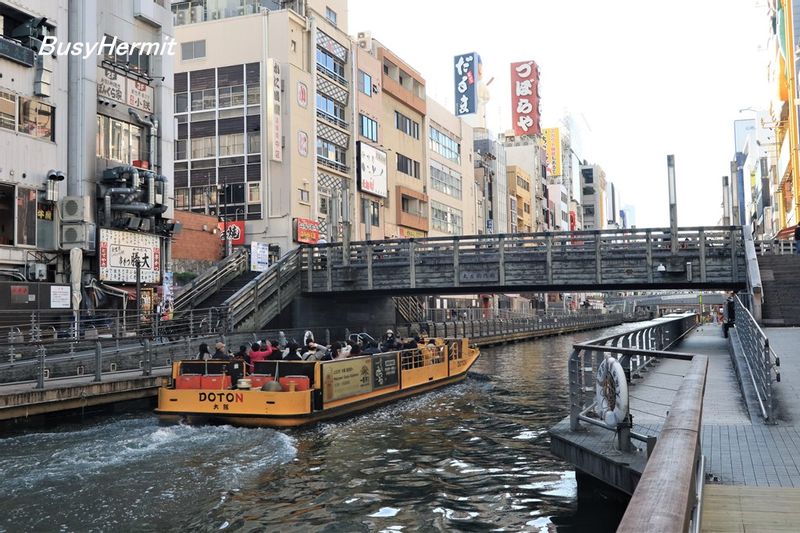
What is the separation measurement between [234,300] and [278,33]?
2082 centimetres

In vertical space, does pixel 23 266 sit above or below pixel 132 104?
Result: below

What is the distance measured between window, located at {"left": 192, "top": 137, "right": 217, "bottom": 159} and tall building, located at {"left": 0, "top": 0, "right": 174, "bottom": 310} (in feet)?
42.2

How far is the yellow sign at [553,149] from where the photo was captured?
14838 centimetres

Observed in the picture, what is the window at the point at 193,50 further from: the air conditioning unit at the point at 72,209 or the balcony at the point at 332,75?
the air conditioning unit at the point at 72,209

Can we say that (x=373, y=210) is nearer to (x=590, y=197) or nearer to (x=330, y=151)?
(x=330, y=151)

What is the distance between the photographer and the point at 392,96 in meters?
64.9

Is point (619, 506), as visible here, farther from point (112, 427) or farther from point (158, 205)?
point (158, 205)

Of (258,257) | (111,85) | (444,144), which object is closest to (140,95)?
(111,85)

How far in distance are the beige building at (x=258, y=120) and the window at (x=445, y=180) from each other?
21.9 m

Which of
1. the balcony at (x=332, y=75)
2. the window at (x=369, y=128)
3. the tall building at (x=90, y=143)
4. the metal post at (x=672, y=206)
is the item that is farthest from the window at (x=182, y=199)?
the metal post at (x=672, y=206)

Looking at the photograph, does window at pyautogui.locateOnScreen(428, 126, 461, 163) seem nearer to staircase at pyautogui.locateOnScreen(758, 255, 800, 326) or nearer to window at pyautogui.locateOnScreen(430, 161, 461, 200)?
window at pyautogui.locateOnScreen(430, 161, 461, 200)

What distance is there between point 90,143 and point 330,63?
25168 millimetres

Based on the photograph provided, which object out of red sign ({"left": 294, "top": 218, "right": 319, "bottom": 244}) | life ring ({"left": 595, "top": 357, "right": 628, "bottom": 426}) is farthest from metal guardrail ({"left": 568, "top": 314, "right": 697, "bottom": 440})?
red sign ({"left": 294, "top": 218, "right": 319, "bottom": 244})

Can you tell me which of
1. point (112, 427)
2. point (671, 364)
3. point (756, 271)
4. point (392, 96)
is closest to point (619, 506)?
point (671, 364)
